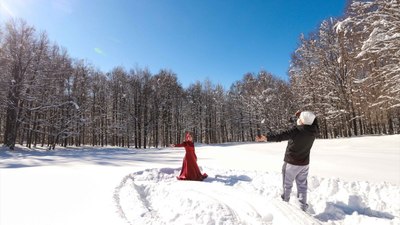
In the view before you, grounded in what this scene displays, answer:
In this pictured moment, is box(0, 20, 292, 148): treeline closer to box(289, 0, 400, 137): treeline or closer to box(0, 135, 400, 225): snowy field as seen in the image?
box(289, 0, 400, 137): treeline

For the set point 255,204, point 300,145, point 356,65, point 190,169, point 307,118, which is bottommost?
point 255,204

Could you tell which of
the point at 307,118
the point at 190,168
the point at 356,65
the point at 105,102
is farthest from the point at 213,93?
the point at 307,118

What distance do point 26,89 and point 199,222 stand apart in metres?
29.8

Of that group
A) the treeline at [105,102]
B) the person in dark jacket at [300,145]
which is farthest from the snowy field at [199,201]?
the treeline at [105,102]

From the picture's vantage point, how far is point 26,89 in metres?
28.2

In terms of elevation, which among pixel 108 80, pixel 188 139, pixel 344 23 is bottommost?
pixel 188 139

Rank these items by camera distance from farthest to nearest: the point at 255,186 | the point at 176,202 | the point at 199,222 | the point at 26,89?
the point at 26,89
the point at 255,186
the point at 176,202
the point at 199,222

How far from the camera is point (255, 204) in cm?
603

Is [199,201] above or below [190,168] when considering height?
below

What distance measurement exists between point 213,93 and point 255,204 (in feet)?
186

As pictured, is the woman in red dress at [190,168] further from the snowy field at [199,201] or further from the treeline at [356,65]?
the treeline at [356,65]

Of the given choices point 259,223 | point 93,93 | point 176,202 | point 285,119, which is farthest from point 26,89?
point 285,119

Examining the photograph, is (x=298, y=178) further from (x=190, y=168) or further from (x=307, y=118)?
(x=190, y=168)

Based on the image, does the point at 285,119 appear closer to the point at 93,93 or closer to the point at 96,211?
the point at 93,93
